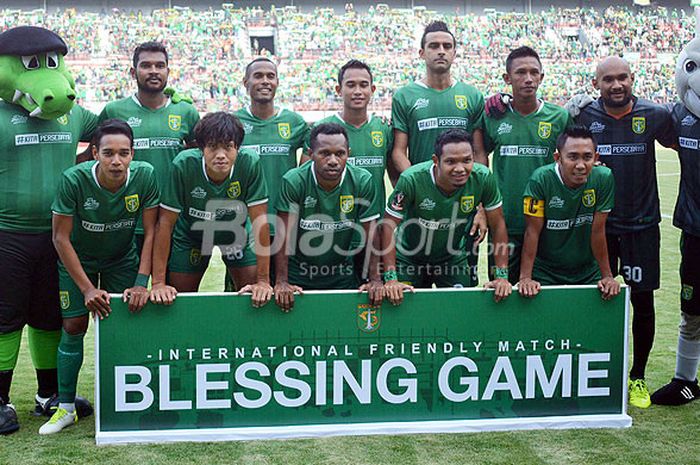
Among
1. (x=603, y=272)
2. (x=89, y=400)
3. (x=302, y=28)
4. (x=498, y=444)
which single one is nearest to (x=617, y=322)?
(x=603, y=272)

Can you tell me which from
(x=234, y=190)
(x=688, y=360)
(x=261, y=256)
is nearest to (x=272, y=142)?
(x=234, y=190)

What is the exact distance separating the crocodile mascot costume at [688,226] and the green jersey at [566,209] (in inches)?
22.7

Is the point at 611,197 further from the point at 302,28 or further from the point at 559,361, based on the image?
the point at 302,28

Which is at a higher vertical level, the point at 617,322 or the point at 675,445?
the point at 617,322

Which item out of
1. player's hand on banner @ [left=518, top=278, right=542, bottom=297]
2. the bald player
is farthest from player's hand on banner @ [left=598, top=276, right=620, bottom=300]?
the bald player

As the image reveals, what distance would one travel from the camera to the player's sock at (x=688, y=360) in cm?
463

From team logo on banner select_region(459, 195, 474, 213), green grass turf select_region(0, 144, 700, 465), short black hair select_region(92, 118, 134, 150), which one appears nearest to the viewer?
green grass turf select_region(0, 144, 700, 465)

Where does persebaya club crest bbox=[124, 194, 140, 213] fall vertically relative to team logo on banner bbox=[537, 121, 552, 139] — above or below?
below

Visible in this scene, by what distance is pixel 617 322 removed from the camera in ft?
13.5

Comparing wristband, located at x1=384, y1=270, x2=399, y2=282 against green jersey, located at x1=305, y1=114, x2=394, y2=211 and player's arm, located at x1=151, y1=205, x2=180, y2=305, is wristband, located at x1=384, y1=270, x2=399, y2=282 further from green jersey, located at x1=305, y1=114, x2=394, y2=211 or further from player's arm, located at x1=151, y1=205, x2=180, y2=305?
player's arm, located at x1=151, y1=205, x2=180, y2=305

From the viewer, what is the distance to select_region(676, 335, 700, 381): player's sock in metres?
4.63

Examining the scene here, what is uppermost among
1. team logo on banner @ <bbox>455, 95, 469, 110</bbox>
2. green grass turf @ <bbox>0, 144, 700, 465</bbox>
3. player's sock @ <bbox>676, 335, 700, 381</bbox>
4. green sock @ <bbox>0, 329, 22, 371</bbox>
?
team logo on banner @ <bbox>455, 95, 469, 110</bbox>

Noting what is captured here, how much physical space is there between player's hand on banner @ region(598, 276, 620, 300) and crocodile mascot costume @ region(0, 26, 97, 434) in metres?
2.80

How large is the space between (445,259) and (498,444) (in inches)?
42.6
